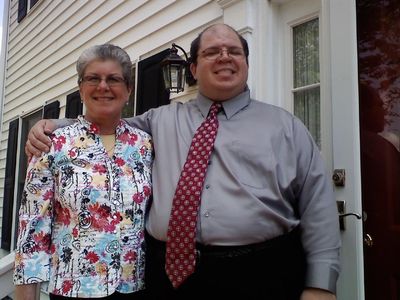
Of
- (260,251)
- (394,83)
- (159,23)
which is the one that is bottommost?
(260,251)

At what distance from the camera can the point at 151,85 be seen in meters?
3.28

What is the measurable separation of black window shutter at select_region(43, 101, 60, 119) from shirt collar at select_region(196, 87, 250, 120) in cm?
368

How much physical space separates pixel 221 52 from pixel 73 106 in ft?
10.6

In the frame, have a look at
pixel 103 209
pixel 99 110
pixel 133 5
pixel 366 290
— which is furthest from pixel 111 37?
pixel 366 290

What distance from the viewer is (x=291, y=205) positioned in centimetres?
155

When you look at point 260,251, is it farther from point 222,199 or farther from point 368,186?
point 368,186

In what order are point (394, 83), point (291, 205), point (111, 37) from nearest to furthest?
point (291, 205) → point (394, 83) → point (111, 37)

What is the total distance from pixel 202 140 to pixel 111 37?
2.79 metres

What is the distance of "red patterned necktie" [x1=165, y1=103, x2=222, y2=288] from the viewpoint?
1.48 meters

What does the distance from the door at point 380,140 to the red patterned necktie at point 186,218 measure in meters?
0.85

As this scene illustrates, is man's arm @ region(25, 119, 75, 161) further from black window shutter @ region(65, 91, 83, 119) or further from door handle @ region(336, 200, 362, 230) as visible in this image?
black window shutter @ region(65, 91, 83, 119)

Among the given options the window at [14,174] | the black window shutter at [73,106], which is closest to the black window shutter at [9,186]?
the window at [14,174]

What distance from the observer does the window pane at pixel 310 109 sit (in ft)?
7.04

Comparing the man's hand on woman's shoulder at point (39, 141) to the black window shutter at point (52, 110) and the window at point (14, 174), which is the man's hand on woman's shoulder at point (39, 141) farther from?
the window at point (14, 174)
